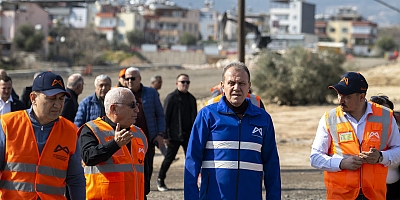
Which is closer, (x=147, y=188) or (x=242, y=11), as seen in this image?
(x=147, y=188)

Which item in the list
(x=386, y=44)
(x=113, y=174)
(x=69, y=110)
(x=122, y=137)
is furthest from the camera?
(x=386, y=44)

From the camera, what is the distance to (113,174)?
5250mm

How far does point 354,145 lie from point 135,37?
363ft

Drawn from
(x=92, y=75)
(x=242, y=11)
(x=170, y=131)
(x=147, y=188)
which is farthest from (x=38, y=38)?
(x=147, y=188)

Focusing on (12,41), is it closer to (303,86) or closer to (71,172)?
(303,86)

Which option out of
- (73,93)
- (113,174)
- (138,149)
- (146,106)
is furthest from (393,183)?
(73,93)

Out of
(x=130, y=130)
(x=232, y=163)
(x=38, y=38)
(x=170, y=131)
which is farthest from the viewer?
(x=38, y=38)

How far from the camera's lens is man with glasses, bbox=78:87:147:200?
5.22 meters

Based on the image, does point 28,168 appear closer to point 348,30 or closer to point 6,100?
point 6,100

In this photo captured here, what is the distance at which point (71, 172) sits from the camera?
509cm

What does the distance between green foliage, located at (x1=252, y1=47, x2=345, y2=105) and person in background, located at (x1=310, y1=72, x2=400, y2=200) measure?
1002 inches

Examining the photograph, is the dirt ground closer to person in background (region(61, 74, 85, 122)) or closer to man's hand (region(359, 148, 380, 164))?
person in background (region(61, 74, 85, 122))

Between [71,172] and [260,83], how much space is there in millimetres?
27984

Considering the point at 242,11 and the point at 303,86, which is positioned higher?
the point at 242,11
